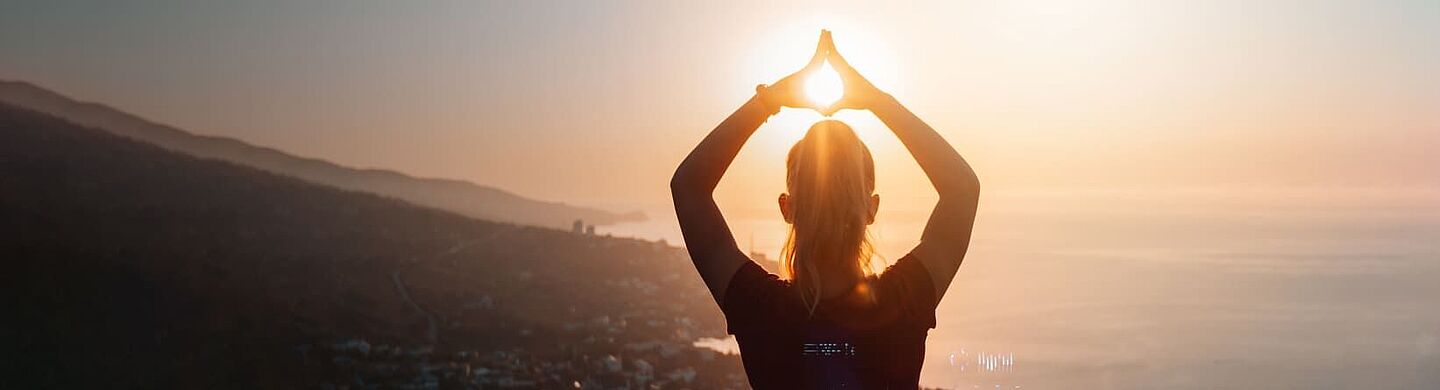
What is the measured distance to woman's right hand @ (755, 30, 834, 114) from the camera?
1418 mm

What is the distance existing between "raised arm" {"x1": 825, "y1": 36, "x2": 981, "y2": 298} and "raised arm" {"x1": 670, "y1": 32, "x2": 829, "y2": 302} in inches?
2.6

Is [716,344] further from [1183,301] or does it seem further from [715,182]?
[1183,301]

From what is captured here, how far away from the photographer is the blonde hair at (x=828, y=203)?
A: 1.29 meters

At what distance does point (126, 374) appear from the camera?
32688mm

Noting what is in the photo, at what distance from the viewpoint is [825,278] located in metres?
1.31

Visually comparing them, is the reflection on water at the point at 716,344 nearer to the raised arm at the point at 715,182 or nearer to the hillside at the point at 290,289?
the hillside at the point at 290,289

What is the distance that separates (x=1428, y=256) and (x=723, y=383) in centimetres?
8703

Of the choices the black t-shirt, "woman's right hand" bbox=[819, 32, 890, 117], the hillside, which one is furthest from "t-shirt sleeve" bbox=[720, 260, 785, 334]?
the hillside

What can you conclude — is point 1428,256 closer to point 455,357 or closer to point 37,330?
point 455,357

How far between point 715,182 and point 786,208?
0.10m

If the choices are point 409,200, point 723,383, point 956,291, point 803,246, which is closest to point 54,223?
point 409,200

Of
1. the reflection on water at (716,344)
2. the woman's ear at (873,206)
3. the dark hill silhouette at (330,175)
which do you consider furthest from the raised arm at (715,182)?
the dark hill silhouette at (330,175)

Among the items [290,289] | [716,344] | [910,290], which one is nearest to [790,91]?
[910,290]

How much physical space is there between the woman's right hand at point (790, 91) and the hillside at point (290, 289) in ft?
84.1
